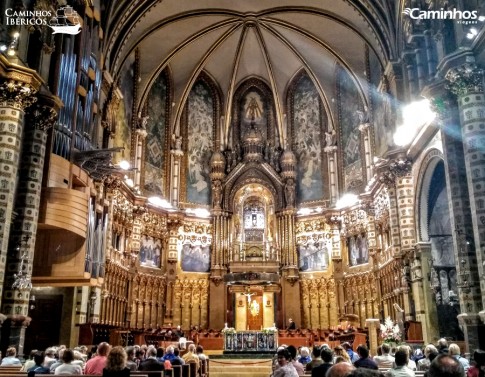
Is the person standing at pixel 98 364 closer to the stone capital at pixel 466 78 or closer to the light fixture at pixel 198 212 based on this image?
the stone capital at pixel 466 78

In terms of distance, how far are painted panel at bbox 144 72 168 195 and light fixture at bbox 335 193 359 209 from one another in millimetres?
10691

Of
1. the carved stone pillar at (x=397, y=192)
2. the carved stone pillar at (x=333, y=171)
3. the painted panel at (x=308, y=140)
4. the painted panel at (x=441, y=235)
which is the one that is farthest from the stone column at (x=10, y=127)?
the painted panel at (x=308, y=140)

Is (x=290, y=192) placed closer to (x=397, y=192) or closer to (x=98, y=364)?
(x=397, y=192)

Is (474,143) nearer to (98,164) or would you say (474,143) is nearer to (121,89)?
(98,164)

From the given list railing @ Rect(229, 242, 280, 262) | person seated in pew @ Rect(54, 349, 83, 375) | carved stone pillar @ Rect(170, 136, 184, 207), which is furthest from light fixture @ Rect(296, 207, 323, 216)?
person seated in pew @ Rect(54, 349, 83, 375)

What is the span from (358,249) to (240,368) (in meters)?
11.9

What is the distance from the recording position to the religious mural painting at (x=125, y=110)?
27031 mm

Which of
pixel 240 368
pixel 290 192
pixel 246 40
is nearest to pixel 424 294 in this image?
pixel 240 368

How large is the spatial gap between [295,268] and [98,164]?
14.9 m

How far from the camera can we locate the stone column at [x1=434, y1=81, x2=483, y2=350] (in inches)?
561

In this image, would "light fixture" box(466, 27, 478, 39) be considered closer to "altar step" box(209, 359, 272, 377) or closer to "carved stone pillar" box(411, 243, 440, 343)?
"carved stone pillar" box(411, 243, 440, 343)

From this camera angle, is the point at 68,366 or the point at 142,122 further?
the point at 142,122

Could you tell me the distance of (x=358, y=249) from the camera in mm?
28469
